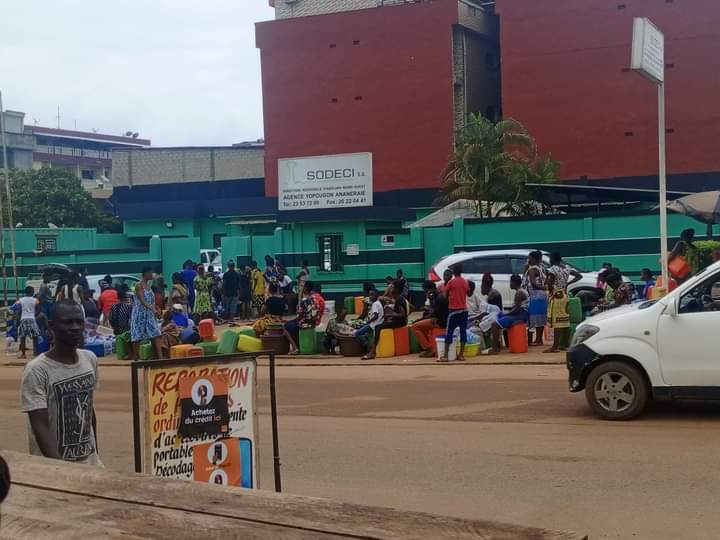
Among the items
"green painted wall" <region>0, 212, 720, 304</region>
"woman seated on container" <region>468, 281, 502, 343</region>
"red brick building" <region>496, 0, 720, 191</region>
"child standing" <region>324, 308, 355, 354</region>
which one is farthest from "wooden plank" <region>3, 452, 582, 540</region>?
"red brick building" <region>496, 0, 720, 191</region>

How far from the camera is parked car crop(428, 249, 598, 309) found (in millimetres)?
22578

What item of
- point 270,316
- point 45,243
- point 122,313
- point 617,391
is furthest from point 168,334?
point 45,243

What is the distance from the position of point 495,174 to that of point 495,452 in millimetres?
21006

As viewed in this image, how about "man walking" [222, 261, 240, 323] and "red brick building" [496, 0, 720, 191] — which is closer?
"man walking" [222, 261, 240, 323]

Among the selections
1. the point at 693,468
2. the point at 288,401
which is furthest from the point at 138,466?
the point at 288,401

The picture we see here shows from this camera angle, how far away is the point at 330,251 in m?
30.1

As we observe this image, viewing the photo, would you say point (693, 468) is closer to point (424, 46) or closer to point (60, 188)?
point (424, 46)

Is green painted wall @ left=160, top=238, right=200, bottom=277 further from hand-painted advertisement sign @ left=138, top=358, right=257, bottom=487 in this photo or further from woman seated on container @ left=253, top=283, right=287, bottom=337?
hand-painted advertisement sign @ left=138, top=358, right=257, bottom=487

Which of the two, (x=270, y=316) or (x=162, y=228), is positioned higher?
(x=162, y=228)

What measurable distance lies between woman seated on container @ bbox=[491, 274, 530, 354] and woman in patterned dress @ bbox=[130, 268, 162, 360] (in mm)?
6324

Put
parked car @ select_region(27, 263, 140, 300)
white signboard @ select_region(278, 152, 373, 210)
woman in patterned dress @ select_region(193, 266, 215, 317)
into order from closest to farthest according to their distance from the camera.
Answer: woman in patterned dress @ select_region(193, 266, 215, 317) < parked car @ select_region(27, 263, 140, 300) < white signboard @ select_region(278, 152, 373, 210)

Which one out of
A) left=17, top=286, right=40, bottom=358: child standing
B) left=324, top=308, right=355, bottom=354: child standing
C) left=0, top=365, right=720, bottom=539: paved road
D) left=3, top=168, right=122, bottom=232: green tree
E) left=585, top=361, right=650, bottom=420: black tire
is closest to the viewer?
left=0, top=365, right=720, bottom=539: paved road

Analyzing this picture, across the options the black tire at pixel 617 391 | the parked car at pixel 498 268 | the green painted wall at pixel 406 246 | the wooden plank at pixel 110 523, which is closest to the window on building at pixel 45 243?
the green painted wall at pixel 406 246

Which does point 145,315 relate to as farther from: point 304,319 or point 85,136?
point 85,136
